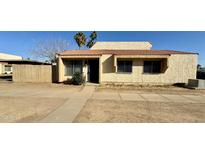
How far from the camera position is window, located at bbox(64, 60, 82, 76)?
14.0m

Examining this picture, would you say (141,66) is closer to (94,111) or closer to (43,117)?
(94,111)

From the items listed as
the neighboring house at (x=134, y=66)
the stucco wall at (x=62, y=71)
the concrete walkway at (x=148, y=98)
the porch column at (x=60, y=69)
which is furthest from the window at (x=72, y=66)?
the concrete walkway at (x=148, y=98)

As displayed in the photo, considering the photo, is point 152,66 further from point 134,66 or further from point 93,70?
point 93,70

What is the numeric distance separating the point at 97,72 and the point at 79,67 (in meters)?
1.96

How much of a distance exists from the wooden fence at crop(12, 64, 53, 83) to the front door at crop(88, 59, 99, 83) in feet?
14.0

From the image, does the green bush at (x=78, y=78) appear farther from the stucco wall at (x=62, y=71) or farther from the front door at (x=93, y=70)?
the front door at (x=93, y=70)

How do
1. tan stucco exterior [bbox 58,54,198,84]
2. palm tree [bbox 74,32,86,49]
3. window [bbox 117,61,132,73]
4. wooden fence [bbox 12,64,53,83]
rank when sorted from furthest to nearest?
palm tree [bbox 74,32,86,49] < wooden fence [bbox 12,64,53,83] < window [bbox 117,61,132,73] < tan stucco exterior [bbox 58,54,198,84]

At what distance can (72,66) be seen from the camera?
46.0 ft

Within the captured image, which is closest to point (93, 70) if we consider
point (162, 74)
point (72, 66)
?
point (72, 66)

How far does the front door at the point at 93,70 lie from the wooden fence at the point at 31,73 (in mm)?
4257

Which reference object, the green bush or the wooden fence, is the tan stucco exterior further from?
the wooden fence

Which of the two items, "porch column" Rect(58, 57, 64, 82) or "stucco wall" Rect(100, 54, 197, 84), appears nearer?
"stucco wall" Rect(100, 54, 197, 84)

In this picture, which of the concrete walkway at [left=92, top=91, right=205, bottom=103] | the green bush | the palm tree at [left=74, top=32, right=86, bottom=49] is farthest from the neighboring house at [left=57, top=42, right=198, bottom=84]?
the palm tree at [left=74, top=32, right=86, bottom=49]
